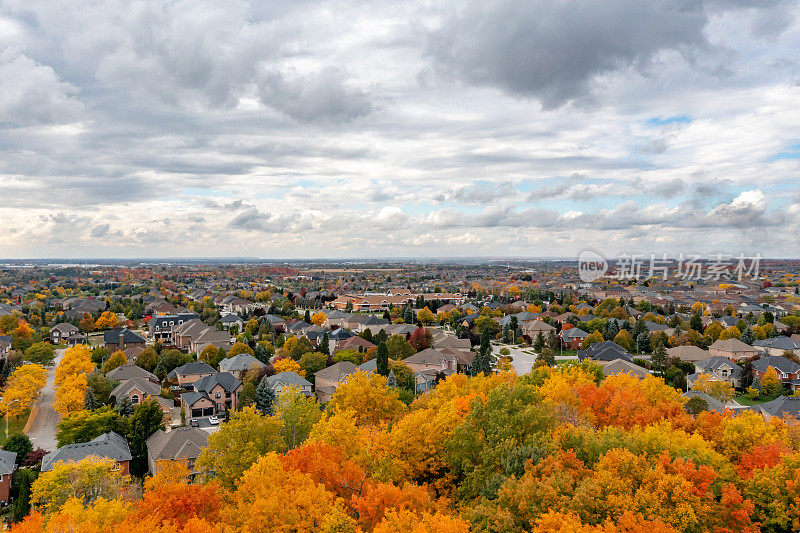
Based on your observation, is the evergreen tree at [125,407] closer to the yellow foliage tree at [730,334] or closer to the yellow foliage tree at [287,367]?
the yellow foliage tree at [287,367]

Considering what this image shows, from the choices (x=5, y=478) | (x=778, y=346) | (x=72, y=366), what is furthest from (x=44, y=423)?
(x=778, y=346)

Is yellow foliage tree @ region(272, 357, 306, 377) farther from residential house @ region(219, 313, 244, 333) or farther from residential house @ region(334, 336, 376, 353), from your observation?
residential house @ region(219, 313, 244, 333)

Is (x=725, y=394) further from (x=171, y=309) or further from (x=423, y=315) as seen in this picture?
(x=171, y=309)

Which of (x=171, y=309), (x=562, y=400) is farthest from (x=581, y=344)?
(x=171, y=309)

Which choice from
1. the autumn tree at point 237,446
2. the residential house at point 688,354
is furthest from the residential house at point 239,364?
the residential house at point 688,354

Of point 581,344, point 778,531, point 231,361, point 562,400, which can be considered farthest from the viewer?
point 581,344

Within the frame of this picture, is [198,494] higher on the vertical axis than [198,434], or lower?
higher

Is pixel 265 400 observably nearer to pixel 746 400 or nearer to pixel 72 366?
pixel 72 366
